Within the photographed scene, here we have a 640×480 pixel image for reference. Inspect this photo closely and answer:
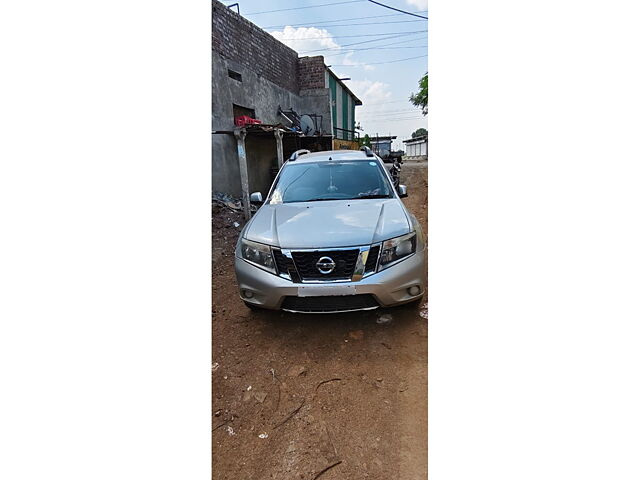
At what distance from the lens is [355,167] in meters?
3.30

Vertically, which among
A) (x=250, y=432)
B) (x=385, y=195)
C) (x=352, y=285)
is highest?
(x=385, y=195)

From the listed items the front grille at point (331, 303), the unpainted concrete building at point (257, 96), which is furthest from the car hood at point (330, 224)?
the unpainted concrete building at point (257, 96)

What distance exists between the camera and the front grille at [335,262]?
7.06 ft

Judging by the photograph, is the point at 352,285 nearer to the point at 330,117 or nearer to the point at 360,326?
the point at 360,326

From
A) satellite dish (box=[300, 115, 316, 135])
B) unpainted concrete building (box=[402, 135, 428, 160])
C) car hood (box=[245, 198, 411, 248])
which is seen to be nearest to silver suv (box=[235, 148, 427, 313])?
car hood (box=[245, 198, 411, 248])

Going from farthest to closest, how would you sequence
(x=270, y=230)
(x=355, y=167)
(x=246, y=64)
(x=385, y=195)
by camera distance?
(x=246, y=64)
(x=355, y=167)
(x=385, y=195)
(x=270, y=230)

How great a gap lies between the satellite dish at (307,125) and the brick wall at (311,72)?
1224 mm

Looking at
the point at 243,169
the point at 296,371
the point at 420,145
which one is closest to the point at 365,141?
the point at 420,145

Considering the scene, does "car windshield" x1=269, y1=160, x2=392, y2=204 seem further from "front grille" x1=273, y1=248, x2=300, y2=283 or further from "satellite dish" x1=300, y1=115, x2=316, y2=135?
"satellite dish" x1=300, y1=115, x2=316, y2=135

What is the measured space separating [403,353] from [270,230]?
49.2 inches

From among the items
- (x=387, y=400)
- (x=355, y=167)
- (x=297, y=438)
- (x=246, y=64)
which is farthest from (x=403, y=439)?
(x=246, y=64)

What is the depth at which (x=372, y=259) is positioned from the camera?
2178 mm

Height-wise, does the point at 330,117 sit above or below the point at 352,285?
above

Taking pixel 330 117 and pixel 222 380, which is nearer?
pixel 222 380
